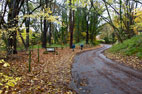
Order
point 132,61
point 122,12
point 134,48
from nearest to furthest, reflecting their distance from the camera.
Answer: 1. point 132,61
2. point 134,48
3. point 122,12

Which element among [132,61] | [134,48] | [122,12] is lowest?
[132,61]

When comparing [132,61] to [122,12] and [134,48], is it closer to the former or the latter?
[134,48]

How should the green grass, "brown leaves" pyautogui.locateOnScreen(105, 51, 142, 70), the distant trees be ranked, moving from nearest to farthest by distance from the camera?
"brown leaves" pyautogui.locateOnScreen(105, 51, 142, 70) < the green grass < the distant trees

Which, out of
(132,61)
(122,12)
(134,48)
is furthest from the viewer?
(122,12)

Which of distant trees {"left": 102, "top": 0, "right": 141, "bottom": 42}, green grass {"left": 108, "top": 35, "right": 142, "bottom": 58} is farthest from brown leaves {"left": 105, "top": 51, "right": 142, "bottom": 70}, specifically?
distant trees {"left": 102, "top": 0, "right": 141, "bottom": 42}

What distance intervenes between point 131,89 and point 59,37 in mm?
34039

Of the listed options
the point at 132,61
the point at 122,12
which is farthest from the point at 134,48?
the point at 122,12

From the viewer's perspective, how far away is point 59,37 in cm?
3709

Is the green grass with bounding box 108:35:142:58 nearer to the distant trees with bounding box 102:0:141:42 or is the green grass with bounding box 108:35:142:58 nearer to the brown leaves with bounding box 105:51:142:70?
the brown leaves with bounding box 105:51:142:70

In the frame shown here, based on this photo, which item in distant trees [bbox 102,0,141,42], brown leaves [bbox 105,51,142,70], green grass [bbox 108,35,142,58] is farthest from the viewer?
distant trees [bbox 102,0,141,42]

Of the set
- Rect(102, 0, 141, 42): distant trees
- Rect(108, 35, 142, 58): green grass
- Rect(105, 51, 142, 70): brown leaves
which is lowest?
Rect(105, 51, 142, 70): brown leaves

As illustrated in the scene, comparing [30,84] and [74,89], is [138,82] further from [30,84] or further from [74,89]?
[30,84]

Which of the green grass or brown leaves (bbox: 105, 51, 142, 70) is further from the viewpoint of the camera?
the green grass

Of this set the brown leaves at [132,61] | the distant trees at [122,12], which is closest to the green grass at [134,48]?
the brown leaves at [132,61]
